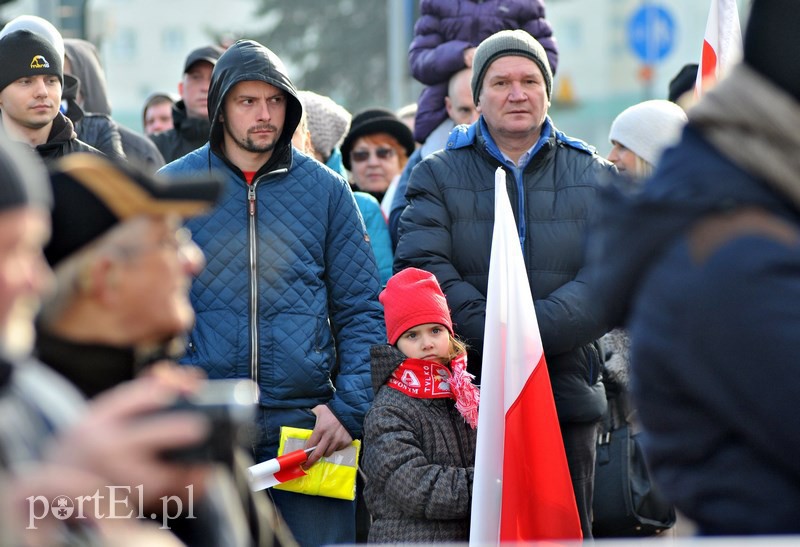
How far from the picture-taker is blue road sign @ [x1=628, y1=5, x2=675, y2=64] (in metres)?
19.1

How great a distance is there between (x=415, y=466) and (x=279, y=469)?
0.52 metres

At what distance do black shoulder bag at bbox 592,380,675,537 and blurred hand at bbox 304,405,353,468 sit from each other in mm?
1231

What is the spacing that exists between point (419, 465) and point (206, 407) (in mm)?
3009

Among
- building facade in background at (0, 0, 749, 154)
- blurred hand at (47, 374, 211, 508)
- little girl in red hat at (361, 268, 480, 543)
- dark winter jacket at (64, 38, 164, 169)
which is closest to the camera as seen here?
blurred hand at (47, 374, 211, 508)

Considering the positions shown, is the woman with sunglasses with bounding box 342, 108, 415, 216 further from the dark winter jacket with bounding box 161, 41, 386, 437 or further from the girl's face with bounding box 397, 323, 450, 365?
the girl's face with bounding box 397, 323, 450, 365

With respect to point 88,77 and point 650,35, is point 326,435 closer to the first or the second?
point 88,77

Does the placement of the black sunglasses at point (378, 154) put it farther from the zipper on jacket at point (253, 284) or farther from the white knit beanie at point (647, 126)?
the zipper on jacket at point (253, 284)

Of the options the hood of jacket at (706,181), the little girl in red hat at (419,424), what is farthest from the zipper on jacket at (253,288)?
the hood of jacket at (706,181)

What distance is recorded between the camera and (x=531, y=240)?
558cm

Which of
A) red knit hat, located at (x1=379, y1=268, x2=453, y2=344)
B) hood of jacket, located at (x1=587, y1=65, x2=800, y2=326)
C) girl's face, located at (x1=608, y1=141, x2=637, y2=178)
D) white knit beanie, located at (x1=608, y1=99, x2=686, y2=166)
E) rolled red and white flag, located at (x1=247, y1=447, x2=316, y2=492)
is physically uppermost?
white knit beanie, located at (x1=608, y1=99, x2=686, y2=166)

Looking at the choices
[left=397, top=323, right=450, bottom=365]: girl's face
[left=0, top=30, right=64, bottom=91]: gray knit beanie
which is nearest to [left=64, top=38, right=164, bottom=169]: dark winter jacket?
[left=0, top=30, right=64, bottom=91]: gray knit beanie

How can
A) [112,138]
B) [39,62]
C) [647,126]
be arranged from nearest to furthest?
[39,62], [647,126], [112,138]

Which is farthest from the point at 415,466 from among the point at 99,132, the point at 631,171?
the point at 99,132

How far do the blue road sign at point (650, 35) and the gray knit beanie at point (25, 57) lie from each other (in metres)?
13.7
